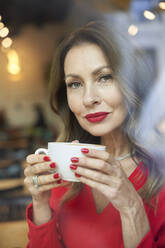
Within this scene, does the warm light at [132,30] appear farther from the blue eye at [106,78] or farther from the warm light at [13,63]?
the warm light at [13,63]

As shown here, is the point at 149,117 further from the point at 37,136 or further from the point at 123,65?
the point at 37,136

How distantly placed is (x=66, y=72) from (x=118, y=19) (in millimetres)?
161

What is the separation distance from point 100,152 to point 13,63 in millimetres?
278

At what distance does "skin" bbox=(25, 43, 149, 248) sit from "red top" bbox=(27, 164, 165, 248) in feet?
0.05

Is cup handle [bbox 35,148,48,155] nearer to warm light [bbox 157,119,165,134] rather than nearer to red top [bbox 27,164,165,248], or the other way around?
red top [bbox 27,164,165,248]

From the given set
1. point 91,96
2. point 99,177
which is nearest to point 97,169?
point 99,177

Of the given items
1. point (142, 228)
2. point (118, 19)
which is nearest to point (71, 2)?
point (118, 19)

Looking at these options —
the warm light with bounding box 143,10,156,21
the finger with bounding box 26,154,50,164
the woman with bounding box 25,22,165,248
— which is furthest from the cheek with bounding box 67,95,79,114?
the warm light with bounding box 143,10,156,21

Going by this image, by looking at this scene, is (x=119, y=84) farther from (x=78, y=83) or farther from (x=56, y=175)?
(x=56, y=175)

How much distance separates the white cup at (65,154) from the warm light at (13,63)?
8.0 inches

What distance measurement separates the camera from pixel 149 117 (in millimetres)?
463

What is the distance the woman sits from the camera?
14.7 inches

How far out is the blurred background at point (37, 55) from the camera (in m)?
0.47

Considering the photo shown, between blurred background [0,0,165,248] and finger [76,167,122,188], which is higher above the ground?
blurred background [0,0,165,248]
